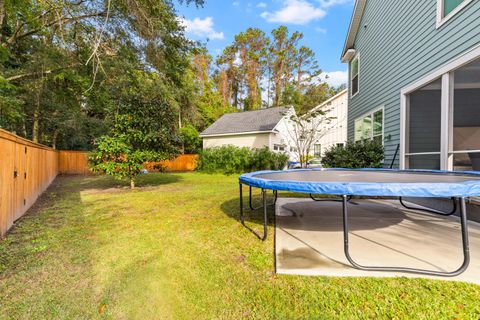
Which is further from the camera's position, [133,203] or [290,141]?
[290,141]

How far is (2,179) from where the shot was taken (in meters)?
3.01

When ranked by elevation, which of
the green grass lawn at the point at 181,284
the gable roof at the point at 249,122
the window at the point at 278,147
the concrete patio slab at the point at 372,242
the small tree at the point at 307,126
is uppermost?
the gable roof at the point at 249,122

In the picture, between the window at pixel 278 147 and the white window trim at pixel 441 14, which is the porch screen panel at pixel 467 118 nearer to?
the white window trim at pixel 441 14

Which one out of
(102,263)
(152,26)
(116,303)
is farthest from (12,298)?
(152,26)

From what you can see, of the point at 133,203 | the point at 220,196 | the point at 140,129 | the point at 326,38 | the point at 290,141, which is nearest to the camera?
the point at 133,203

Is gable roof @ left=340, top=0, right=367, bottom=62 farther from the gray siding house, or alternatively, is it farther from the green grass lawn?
the green grass lawn

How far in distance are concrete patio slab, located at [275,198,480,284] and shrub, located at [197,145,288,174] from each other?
8.28m

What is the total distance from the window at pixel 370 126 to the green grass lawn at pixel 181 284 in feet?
18.0

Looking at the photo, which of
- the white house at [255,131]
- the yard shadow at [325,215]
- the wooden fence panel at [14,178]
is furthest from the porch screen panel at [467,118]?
the white house at [255,131]

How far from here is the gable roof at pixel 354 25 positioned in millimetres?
8078

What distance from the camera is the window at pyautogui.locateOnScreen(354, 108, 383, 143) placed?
654 centimetres

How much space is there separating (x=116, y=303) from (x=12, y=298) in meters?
0.83

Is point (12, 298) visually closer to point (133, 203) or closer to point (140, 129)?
point (133, 203)

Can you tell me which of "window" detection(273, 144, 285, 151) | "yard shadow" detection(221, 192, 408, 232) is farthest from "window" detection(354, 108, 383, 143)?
"window" detection(273, 144, 285, 151)
